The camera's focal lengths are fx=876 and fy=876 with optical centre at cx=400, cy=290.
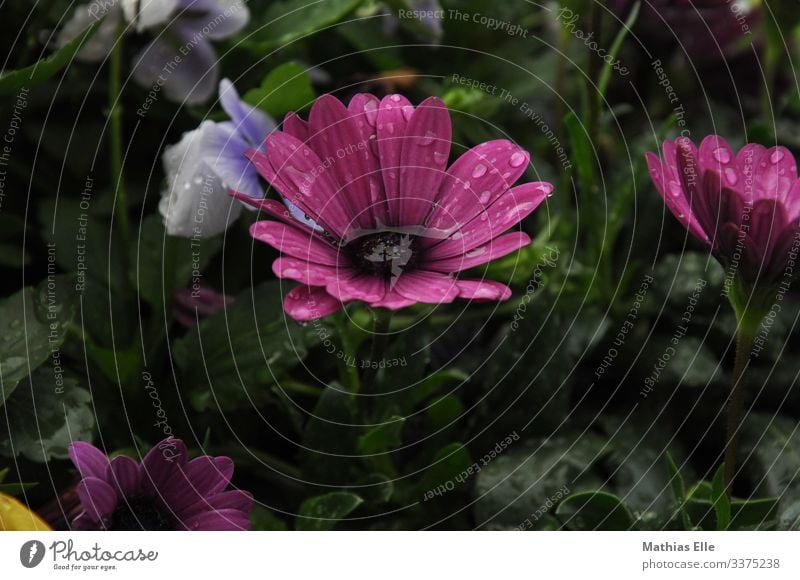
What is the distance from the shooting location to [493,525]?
36 centimetres

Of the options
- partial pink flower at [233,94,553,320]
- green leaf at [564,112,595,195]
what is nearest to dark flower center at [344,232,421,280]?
partial pink flower at [233,94,553,320]

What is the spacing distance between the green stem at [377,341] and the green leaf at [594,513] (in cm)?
9

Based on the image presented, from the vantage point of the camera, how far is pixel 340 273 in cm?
29

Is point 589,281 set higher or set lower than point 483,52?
lower

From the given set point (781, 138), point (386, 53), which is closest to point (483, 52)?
point (386, 53)

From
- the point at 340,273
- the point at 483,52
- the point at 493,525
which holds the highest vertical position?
the point at 483,52

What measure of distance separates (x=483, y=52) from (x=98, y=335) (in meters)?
0.25

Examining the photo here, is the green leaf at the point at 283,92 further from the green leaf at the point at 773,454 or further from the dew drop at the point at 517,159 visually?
the green leaf at the point at 773,454

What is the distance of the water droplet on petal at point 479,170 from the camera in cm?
30

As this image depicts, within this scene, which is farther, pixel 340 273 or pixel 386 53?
pixel 386 53

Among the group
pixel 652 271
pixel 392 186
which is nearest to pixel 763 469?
pixel 652 271

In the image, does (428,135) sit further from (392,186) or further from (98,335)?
(98,335)

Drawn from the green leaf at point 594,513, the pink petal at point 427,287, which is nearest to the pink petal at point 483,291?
the pink petal at point 427,287

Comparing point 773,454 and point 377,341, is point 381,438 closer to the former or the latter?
point 377,341
